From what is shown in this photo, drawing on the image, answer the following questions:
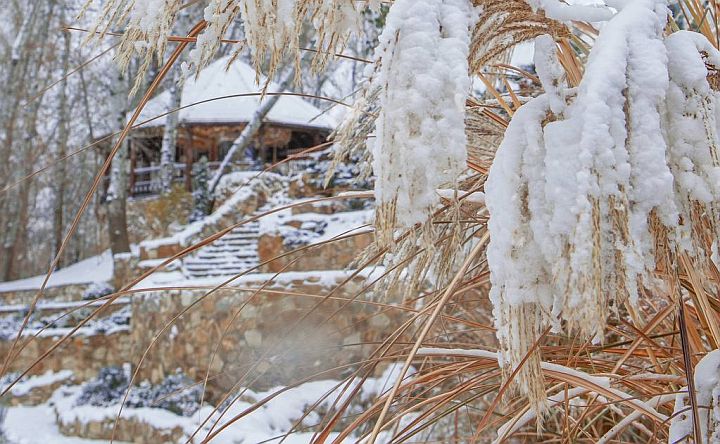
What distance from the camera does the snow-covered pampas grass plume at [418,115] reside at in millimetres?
580

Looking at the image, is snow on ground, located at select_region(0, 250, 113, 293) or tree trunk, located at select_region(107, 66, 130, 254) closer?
tree trunk, located at select_region(107, 66, 130, 254)

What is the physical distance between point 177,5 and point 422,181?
0.44 metres

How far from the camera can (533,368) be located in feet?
2.26

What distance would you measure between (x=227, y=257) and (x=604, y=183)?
9.02m

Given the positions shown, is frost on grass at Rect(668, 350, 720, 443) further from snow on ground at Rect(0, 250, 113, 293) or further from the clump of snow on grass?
snow on ground at Rect(0, 250, 113, 293)

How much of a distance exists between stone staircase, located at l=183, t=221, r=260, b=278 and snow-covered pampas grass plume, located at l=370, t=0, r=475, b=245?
8041 mm

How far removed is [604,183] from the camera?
1.81 feet

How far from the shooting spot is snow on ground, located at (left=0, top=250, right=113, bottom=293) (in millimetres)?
12995

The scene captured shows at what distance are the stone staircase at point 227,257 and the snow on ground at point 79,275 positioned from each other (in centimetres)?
443

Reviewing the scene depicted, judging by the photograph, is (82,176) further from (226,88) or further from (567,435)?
(567,435)

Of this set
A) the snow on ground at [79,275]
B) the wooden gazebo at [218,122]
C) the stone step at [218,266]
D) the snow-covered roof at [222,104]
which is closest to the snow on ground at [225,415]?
the stone step at [218,266]

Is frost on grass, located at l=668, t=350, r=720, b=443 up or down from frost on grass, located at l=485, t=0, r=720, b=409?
down

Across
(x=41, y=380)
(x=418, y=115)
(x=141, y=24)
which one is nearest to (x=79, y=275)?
(x=41, y=380)

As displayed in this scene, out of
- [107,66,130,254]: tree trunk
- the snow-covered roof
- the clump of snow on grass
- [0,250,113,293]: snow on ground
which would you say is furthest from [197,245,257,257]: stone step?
the snow-covered roof
